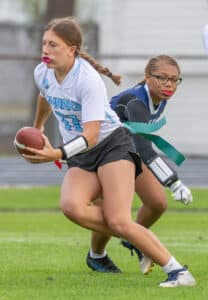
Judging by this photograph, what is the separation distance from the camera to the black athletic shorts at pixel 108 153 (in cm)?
894

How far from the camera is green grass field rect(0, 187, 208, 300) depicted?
28.1ft

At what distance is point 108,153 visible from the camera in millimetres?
8945

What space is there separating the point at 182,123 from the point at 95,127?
18793 mm

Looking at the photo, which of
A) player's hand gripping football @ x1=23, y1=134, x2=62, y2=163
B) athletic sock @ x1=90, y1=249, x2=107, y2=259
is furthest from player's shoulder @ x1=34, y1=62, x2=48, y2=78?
athletic sock @ x1=90, y1=249, x2=107, y2=259

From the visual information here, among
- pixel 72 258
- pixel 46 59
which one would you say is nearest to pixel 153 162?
pixel 46 59

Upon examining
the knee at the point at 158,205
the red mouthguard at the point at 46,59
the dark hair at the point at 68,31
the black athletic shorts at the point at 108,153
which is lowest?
the knee at the point at 158,205

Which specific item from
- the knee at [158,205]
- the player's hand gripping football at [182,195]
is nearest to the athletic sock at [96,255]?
the knee at [158,205]

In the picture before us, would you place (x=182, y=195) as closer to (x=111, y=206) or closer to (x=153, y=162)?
(x=153, y=162)

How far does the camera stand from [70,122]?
8.88 m

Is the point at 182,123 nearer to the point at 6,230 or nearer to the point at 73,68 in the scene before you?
the point at 6,230

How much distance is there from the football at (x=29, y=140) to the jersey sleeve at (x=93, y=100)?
0.37 m

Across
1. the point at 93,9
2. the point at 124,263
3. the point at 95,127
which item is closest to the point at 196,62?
the point at 93,9

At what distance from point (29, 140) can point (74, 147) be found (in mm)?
297

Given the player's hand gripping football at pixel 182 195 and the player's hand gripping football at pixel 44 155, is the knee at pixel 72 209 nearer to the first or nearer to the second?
the player's hand gripping football at pixel 44 155
